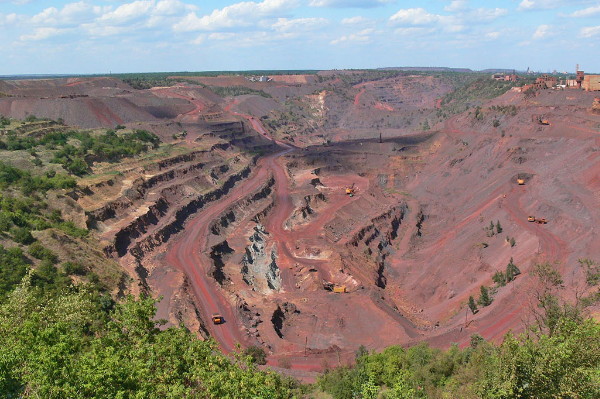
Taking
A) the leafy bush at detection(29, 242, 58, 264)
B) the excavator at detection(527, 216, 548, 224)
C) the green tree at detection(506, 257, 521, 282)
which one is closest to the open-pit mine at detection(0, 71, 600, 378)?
the green tree at detection(506, 257, 521, 282)

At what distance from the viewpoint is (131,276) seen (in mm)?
51562

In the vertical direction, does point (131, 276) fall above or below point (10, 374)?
below

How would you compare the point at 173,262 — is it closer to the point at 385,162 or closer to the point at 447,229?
the point at 447,229

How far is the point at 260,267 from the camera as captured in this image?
206 feet

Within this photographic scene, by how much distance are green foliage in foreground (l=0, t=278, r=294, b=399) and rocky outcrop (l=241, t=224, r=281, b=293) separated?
1537 inches

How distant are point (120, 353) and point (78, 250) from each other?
115 feet

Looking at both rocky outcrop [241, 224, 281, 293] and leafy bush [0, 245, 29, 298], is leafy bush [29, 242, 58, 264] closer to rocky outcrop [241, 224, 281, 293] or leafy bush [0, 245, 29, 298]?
leafy bush [0, 245, 29, 298]

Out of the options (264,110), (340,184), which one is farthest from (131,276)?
(264,110)

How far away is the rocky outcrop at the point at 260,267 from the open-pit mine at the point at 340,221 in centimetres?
23

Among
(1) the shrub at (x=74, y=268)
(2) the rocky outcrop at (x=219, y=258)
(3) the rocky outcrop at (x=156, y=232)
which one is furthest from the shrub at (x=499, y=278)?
(1) the shrub at (x=74, y=268)

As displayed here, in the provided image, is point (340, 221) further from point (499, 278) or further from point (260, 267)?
point (499, 278)

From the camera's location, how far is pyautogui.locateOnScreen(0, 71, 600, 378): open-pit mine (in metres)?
47.9

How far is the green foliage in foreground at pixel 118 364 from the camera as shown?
46.7 feet

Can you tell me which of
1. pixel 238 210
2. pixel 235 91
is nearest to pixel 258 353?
pixel 238 210
